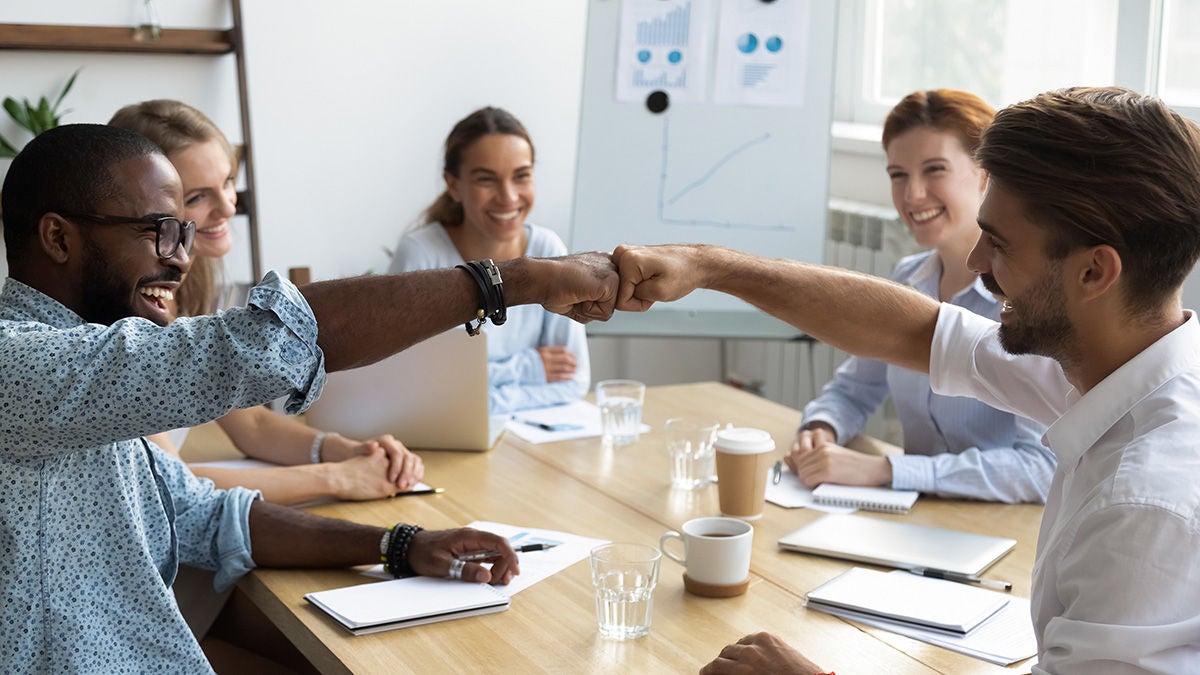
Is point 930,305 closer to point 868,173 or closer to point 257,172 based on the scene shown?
point 868,173

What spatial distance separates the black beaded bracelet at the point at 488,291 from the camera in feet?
4.34

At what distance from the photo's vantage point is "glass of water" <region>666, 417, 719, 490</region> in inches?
79.8

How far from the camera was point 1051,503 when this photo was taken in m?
1.40

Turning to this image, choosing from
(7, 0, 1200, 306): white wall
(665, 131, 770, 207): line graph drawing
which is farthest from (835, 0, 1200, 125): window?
(665, 131, 770, 207): line graph drawing

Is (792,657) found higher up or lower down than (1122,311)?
lower down

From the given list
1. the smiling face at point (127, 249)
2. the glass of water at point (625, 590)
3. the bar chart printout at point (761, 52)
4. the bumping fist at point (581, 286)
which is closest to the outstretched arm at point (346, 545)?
the glass of water at point (625, 590)

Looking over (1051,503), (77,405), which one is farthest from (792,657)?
(77,405)

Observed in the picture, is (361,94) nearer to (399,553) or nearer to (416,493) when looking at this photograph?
(416,493)

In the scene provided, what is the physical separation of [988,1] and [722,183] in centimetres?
104

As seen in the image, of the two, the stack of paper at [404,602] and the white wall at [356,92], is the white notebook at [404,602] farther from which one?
the white wall at [356,92]

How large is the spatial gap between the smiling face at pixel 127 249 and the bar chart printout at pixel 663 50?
2.21 meters

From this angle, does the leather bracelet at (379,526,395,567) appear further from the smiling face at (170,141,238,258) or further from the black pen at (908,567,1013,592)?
the smiling face at (170,141,238,258)

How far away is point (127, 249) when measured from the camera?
136 cm

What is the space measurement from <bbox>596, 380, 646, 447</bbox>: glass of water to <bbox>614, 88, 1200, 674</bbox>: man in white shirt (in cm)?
99
